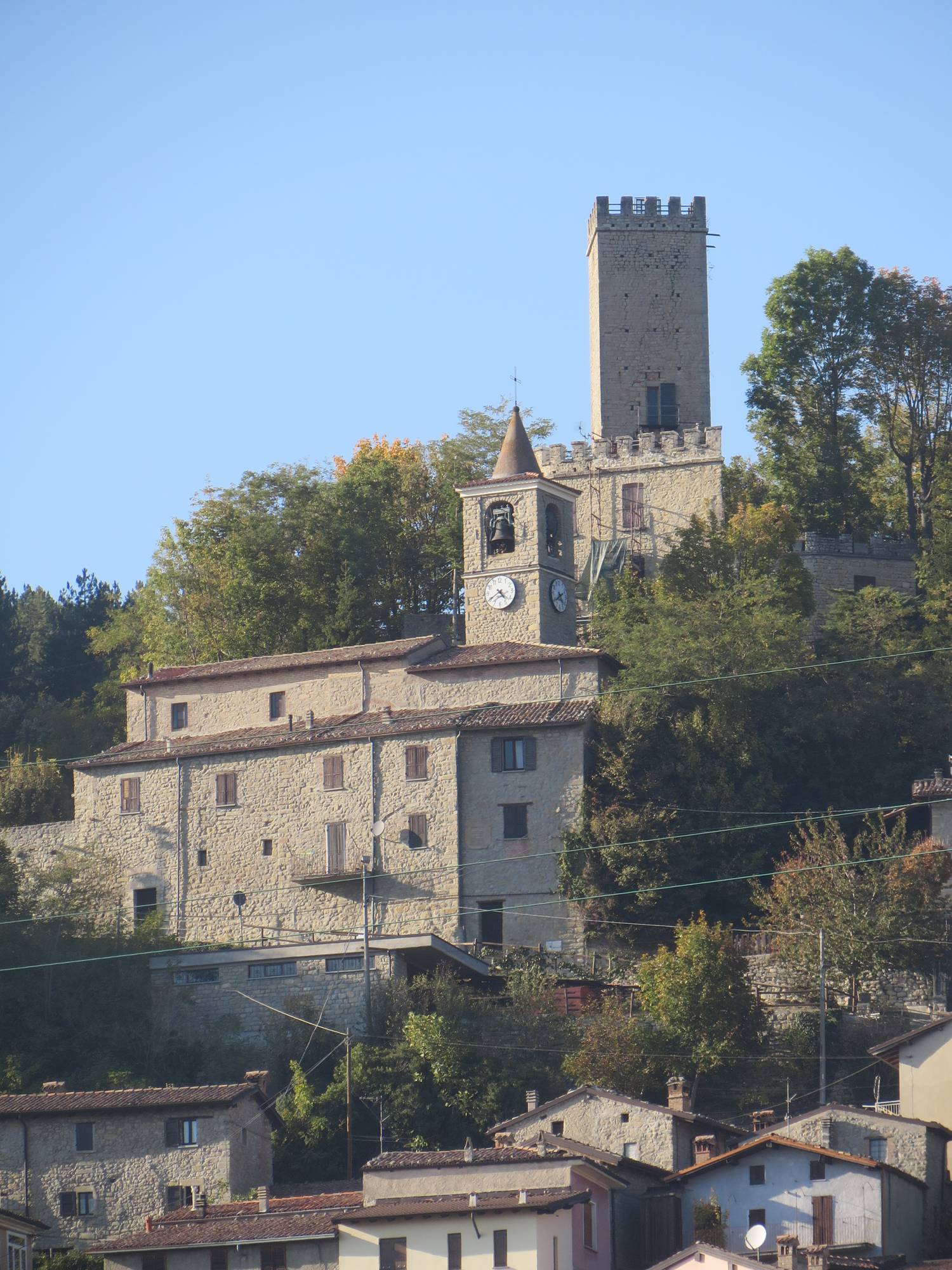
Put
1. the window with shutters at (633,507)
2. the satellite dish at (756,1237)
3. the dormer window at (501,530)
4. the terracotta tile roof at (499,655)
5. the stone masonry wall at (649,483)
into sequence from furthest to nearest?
1. the window with shutters at (633,507)
2. the stone masonry wall at (649,483)
3. the dormer window at (501,530)
4. the terracotta tile roof at (499,655)
5. the satellite dish at (756,1237)

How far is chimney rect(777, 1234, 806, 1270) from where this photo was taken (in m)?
37.4

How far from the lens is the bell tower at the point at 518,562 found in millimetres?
62188

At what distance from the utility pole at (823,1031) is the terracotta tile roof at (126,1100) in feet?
41.1

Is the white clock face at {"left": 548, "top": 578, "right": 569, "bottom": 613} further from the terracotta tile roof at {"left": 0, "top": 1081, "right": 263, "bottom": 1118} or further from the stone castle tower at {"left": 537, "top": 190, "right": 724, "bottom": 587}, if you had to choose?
the terracotta tile roof at {"left": 0, "top": 1081, "right": 263, "bottom": 1118}

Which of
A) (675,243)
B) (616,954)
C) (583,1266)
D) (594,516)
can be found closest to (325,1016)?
(616,954)

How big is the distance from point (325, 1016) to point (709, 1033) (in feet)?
30.9

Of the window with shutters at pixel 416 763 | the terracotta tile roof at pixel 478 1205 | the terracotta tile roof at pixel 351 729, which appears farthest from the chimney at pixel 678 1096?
the window with shutters at pixel 416 763

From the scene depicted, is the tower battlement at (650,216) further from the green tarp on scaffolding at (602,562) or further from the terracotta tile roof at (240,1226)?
the terracotta tile roof at (240,1226)

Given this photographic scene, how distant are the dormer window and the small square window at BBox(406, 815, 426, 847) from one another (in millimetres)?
9959

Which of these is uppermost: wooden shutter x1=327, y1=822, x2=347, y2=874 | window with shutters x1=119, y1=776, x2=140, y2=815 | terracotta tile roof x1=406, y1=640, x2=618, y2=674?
terracotta tile roof x1=406, y1=640, x2=618, y2=674

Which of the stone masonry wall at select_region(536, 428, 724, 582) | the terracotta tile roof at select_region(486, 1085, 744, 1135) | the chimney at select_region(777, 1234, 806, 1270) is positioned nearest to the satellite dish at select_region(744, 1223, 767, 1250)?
the chimney at select_region(777, 1234, 806, 1270)

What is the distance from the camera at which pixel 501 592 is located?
2467 inches

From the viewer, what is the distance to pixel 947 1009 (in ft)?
162

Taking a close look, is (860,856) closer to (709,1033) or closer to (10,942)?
(709,1033)
